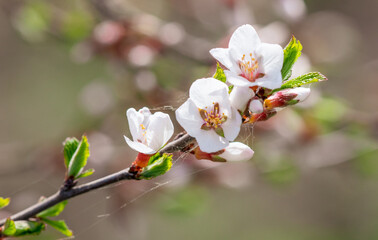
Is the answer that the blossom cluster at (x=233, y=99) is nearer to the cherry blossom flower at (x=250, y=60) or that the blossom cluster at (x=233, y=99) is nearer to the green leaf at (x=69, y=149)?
the cherry blossom flower at (x=250, y=60)

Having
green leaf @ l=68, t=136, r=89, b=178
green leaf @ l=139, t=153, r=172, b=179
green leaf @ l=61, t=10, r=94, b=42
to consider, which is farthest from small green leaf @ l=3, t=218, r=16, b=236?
green leaf @ l=61, t=10, r=94, b=42

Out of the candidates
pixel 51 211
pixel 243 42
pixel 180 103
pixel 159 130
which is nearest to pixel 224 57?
pixel 243 42

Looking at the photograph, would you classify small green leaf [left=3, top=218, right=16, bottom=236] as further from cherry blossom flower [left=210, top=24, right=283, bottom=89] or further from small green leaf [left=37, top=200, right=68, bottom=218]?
cherry blossom flower [left=210, top=24, right=283, bottom=89]

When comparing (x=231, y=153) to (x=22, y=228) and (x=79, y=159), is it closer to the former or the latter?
(x=79, y=159)

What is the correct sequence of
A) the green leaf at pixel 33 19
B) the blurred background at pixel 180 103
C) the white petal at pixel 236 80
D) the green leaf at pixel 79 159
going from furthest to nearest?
the green leaf at pixel 33 19 < the blurred background at pixel 180 103 < the green leaf at pixel 79 159 < the white petal at pixel 236 80

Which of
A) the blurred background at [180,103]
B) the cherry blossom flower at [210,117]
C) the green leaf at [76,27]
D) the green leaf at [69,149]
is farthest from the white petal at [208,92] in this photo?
the green leaf at [76,27]

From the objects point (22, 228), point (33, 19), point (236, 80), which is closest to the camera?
point (236, 80)

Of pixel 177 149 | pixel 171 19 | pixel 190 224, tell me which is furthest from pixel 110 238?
pixel 177 149
